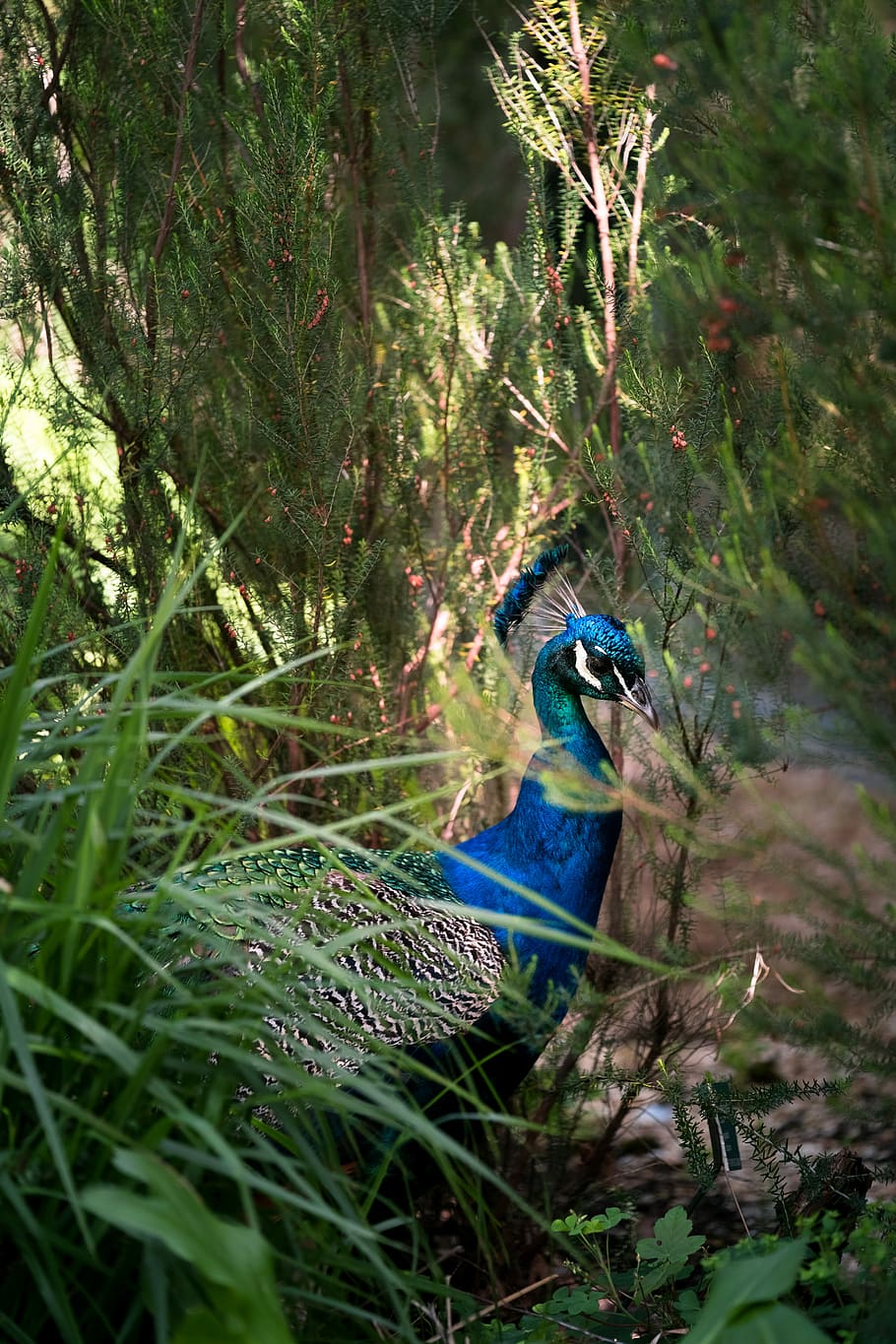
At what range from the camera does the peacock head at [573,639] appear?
2.41m

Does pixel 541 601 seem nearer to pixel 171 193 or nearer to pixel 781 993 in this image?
pixel 171 193

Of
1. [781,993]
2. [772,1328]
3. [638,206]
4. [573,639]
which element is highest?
[638,206]

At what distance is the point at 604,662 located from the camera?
8.00ft

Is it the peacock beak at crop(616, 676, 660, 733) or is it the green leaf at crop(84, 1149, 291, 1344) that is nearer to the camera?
the green leaf at crop(84, 1149, 291, 1344)

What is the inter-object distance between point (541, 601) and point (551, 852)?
1.70 feet

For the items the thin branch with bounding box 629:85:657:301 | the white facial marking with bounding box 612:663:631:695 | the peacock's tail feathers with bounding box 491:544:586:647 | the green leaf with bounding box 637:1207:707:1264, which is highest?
the thin branch with bounding box 629:85:657:301

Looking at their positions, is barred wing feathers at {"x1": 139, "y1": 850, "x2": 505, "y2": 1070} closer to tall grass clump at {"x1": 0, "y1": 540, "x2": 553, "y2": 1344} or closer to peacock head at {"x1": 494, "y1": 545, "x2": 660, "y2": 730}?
tall grass clump at {"x1": 0, "y1": 540, "x2": 553, "y2": 1344}

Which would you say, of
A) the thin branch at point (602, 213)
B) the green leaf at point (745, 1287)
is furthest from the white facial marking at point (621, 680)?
the green leaf at point (745, 1287)

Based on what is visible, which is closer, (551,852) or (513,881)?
(513,881)

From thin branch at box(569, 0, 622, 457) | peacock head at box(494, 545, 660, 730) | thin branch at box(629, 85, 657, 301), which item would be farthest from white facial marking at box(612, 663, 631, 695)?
thin branch at box(629, 85, 657, 301)

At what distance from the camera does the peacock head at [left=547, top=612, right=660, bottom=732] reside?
240 centimetres

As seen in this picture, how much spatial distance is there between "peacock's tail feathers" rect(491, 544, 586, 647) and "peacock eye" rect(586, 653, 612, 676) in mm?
145

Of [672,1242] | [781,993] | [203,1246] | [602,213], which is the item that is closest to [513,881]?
[672,1242]

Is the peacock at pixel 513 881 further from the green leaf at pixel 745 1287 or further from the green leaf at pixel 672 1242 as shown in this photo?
the green leaf at pixel 745 1287
